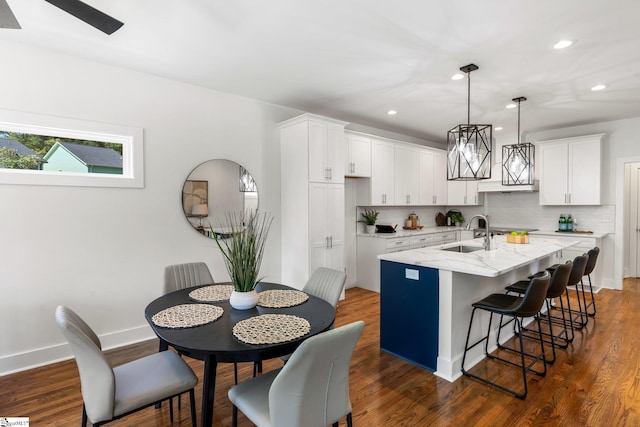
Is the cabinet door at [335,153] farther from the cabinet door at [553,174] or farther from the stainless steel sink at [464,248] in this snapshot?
the cabinet door at [553,174]

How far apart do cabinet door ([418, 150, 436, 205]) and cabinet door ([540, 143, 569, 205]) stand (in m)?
1.77

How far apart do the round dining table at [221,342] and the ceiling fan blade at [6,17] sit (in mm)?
Result: 1620

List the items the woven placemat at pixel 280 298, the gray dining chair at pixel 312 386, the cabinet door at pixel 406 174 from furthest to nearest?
the cabinet door at pixel 406 174 < the woven placemat at pixel 280 298 < the gray dining chair at pixel 312 386

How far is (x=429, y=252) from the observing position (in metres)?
3.19

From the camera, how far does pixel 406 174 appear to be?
18.6ft

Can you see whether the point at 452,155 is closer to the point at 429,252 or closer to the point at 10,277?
the point at 429,252

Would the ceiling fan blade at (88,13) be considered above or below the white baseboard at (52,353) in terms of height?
above

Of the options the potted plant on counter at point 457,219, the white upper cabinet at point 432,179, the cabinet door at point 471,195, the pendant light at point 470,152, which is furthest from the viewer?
the potted plant on counter at point 457,219

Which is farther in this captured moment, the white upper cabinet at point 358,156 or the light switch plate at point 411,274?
the white upper cabinet at point 358,156

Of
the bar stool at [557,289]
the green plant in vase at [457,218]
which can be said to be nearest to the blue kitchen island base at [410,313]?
the bar stool at [557,289]

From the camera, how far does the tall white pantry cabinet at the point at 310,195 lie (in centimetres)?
396

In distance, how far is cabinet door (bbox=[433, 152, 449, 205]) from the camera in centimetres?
627

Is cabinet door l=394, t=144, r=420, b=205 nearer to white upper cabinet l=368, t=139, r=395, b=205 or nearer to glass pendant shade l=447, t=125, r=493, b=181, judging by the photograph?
white upper cabinet l=368, t=139, r=395, b=205

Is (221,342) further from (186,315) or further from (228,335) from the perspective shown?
(186,315)
